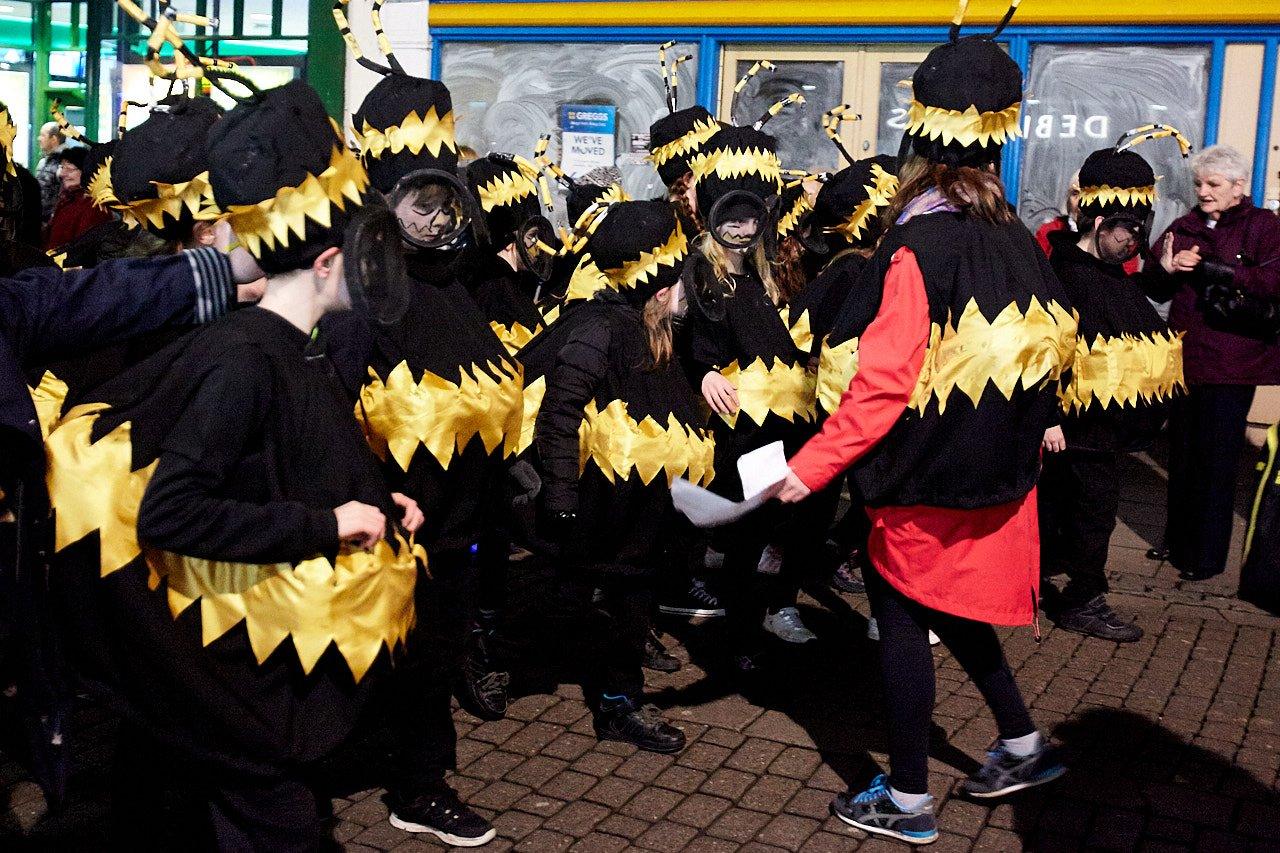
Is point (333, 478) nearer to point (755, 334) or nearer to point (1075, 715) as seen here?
point (755, 334)

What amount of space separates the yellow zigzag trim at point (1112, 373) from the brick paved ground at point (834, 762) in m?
1.00

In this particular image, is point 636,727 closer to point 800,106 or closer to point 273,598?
point 273,598

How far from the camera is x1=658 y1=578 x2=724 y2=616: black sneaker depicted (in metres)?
6.56

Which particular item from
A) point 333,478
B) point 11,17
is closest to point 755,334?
point 333,478

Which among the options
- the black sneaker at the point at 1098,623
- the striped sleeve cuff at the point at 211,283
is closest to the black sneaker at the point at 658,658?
the black sneaker at the point at 1098,623

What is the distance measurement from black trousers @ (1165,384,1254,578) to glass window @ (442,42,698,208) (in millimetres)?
5540

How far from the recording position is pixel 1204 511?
7340mm

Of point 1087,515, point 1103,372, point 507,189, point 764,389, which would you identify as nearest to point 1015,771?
point 764,389

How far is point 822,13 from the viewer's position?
11414 mm

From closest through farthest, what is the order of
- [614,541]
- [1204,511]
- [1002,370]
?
[1002,370], [614,541], [1204,511]

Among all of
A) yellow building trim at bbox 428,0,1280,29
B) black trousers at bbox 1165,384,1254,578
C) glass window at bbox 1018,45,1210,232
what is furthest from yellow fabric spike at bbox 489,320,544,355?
yellow building trim at bbox 428,0,1280,29

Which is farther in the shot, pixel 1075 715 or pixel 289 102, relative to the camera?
pixel 1075 715

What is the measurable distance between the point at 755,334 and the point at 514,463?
3.59ft

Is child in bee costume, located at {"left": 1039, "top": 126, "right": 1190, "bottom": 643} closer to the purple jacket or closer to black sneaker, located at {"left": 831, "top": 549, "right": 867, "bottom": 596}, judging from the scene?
the purple jacket
